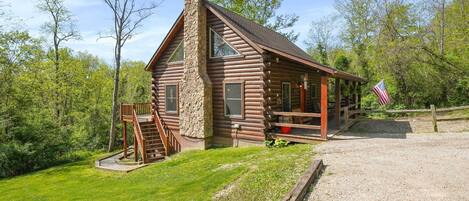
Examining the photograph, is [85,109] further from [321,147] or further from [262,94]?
[321,147]

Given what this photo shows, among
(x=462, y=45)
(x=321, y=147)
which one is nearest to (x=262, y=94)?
(x=321, y=147)

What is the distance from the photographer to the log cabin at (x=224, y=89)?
1072 centimetres

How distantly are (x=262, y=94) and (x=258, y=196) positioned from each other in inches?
221

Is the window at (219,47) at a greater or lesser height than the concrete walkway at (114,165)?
greater

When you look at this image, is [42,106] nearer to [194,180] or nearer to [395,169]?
[194,180]

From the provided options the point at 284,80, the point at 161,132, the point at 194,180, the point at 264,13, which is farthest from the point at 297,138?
the point at 264,13

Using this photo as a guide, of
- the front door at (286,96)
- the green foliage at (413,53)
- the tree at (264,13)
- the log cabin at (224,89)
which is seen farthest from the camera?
the tree at (264,13)

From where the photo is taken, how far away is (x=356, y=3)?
25594 millimetres

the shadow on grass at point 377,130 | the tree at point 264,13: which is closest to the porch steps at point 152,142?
the shadow on grass at point 377,130

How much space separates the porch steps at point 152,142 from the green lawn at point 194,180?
2.07 meters

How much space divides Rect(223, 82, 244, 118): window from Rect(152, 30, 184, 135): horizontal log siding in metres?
2.81

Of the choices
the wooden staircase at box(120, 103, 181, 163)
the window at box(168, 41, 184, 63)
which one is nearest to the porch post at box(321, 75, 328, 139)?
the window at box(168, 41, 184, 63)

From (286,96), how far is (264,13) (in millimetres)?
18116

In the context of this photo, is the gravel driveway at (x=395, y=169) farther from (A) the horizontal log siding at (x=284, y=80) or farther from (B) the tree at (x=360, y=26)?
(B) the tree at (x=360, y=26)
